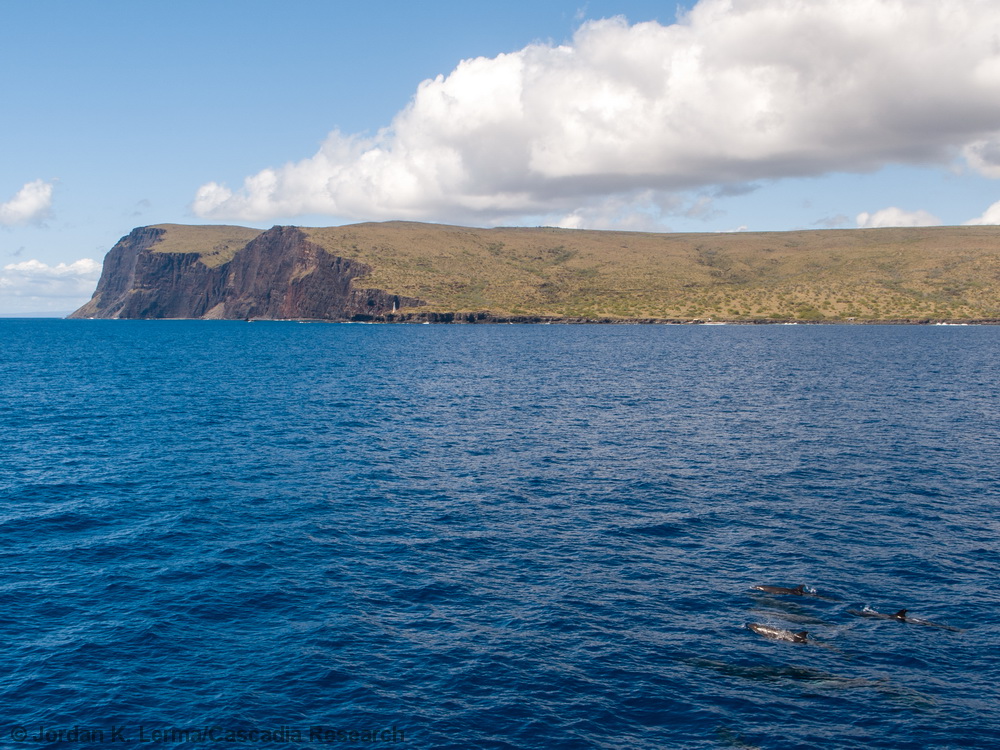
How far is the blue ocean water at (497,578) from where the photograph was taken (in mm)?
20047

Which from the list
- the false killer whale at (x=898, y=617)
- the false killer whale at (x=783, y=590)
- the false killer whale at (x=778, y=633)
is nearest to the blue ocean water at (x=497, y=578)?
the false killer whale at (x=898, y=617)

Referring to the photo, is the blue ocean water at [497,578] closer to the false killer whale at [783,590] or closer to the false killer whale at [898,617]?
the false killer whale at [898,617]

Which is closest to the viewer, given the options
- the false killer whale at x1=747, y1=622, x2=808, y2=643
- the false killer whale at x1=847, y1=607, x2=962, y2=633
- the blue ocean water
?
the blue ocean water

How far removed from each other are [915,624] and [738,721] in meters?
9.96

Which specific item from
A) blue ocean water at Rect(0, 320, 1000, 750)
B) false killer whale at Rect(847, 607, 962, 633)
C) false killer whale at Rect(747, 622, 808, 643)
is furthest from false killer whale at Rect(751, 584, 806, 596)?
false killer whale at Rect(747, 622, 808, 643)

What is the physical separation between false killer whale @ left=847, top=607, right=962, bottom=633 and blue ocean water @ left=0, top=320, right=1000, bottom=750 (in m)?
0.32

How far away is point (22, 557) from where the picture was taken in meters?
31.1

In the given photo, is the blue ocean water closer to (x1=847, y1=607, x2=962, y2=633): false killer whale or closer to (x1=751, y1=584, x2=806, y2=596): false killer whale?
(x1=847, y1=607, x2=962, y2=633): false killer whale

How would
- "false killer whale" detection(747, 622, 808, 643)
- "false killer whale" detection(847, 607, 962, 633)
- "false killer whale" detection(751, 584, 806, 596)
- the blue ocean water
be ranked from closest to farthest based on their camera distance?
the blue ocean water
"false killer whale" detection(747, 622, 808, 643)
"false killer whale" detection(847, 607, 962, 633)
"false killer whale" detection(751, 584, 806, 596)

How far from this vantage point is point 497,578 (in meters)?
29.3

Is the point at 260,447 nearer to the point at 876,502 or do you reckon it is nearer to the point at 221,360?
the point at 876,502

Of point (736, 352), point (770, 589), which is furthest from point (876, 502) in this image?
point (736, 352)

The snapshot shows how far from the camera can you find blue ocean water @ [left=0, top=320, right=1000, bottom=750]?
20047mm

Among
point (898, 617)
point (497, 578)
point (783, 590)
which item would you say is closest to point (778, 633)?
point (783, 590)
